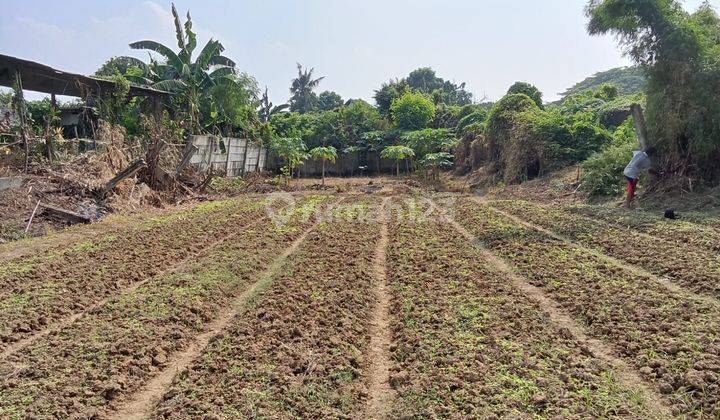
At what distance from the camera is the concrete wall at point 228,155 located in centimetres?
1928

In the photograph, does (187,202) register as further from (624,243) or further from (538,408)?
(538,408)

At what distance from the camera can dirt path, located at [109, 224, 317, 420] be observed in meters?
3.36

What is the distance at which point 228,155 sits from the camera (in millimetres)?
21672

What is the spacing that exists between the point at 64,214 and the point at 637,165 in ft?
42.2

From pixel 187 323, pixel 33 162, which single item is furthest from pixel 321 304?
pixel 33 162

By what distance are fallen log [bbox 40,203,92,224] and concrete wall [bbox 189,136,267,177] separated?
7910 millimetres

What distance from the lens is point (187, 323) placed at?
4.83 metres

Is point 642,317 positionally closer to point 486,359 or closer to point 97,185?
point 486,359

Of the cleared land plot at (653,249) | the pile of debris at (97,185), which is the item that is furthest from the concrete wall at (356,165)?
the cleared land plot at (653,249)

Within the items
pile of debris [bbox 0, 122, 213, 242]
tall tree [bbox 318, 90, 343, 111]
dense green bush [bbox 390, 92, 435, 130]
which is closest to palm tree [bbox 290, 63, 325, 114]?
tall tree [bbox 318, 90, 343, 111]

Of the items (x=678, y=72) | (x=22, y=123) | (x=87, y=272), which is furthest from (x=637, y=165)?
(x=22, y=123)

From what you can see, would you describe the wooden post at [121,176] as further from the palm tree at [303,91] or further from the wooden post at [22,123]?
the palm tree at [303,91]

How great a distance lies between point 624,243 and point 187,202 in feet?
39.9

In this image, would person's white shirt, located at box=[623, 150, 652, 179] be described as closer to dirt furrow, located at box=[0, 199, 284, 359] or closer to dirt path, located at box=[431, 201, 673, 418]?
dirt path, located at box=[431, 201, 673, 418]
